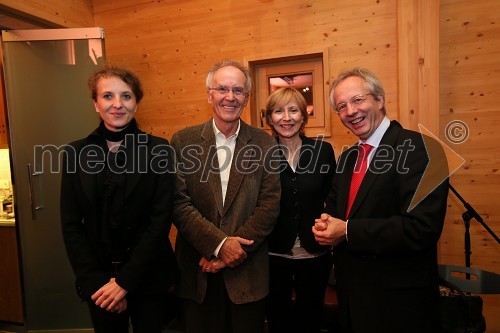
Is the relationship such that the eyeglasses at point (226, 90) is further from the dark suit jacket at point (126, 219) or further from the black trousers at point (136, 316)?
the black trousers at point (136, 316)

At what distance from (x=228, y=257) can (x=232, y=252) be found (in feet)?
0.09

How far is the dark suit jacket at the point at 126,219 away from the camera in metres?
1.36

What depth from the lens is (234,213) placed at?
156 centimetres

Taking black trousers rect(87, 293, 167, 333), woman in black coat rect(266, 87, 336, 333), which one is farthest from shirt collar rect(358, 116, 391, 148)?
black trousers rect(87, 293, 167, 333)

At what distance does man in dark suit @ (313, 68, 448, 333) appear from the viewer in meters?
1.24

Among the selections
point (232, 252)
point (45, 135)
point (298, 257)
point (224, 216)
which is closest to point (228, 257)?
point (232, 252)

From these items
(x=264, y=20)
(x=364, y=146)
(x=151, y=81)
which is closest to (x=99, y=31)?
(x=151, y=81)

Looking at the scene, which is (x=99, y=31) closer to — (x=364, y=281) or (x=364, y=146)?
(x=364, y=146)

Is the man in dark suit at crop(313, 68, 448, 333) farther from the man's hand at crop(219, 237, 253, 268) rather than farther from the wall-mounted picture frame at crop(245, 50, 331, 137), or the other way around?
the wall-mounted picture frame at crop(245, 50, 331, 137)

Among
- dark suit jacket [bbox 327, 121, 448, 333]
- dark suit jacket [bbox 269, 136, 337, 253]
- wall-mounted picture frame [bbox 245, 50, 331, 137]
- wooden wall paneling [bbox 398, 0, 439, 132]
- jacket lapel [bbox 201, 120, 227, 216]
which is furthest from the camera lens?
wall-mounted picture frame [bbox 245, 50, 331, 137]

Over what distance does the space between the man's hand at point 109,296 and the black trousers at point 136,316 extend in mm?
57

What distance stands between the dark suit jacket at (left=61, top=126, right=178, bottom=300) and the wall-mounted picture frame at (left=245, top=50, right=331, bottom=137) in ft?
6.18

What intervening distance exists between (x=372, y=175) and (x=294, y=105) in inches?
29.3

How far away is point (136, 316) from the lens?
1.40 meters
